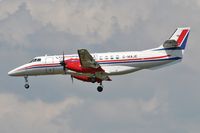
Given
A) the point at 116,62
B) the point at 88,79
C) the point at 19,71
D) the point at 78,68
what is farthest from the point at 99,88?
the point at 19,71

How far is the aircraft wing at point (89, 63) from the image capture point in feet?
556

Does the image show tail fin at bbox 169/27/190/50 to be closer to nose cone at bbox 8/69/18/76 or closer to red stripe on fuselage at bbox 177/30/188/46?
red stripe on fuselage at bbox 177/30/188/46

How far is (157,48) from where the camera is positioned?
572ft

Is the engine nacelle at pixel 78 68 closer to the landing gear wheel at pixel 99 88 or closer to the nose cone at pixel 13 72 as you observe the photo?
the landing gear wheel at pixel 99 88

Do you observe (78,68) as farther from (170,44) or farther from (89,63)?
(170,44)

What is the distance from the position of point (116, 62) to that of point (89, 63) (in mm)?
4167

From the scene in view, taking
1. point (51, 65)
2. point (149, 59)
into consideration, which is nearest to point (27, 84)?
point (51, 65)

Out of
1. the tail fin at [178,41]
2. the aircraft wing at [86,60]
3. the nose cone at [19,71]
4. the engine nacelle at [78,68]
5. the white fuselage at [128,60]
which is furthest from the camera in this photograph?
the nose cone at [19,71]

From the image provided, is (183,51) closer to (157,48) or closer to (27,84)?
(157,48)

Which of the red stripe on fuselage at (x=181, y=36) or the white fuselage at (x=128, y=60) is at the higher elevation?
the red stripe on fuselage at (x=181, y=36)

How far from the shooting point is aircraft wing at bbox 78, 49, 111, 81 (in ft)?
556

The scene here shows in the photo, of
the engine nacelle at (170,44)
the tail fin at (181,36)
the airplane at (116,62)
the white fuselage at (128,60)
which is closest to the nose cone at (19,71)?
the airplane at (116,62)

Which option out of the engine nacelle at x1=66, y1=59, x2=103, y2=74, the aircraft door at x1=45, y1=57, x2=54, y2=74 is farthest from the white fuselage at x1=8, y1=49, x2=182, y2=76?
the engine nacelle at x1=66, y1=59, x2=103, y2=74

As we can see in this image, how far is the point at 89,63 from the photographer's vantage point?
171m
